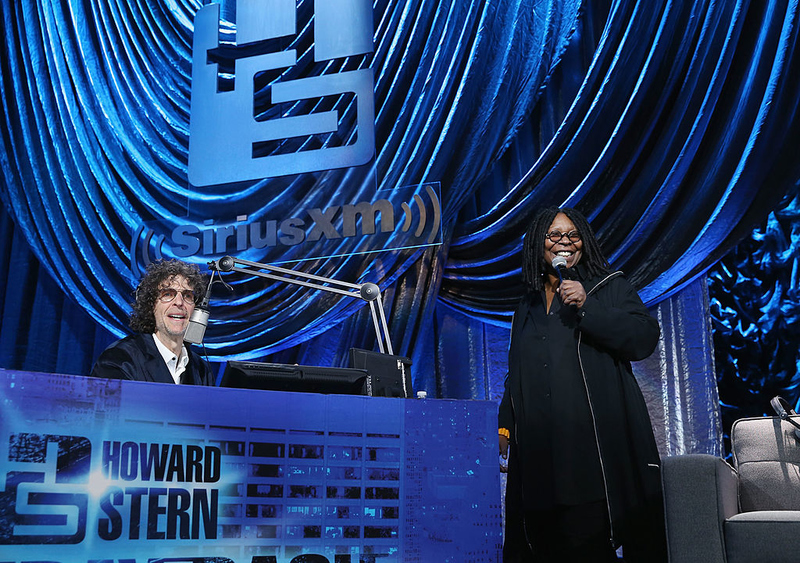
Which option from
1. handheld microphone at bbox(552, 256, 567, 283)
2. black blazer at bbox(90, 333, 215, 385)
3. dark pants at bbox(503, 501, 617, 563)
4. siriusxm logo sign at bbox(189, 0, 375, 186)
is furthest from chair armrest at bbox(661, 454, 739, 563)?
siriusxm logo sign at bbox(189, 0, 375, 186)

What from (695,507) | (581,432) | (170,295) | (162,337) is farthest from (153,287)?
(695,507)

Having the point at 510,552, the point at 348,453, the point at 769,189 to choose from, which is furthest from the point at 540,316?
the point at 769,189

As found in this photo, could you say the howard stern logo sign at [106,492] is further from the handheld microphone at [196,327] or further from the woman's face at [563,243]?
the woman's face at [563,243]

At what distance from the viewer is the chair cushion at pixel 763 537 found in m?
1.85

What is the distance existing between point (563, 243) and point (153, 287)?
53.5 inches

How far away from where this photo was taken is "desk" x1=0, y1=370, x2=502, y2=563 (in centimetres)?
143

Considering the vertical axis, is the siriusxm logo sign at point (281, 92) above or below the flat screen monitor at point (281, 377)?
above

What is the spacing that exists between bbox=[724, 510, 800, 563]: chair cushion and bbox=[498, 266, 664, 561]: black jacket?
206 mm

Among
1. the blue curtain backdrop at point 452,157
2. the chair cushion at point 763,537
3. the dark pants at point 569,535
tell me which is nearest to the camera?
the chair cushion at point 763,537

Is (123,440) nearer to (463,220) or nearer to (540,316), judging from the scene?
(540,316)

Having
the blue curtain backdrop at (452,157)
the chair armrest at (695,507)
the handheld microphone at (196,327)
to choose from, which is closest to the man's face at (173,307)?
the handheld microphone at (196,327)

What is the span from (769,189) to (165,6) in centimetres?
316

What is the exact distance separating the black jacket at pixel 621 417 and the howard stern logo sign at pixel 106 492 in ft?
3.08

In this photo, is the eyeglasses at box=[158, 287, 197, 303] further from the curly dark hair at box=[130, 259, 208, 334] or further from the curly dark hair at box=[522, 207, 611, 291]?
the curly dark hair at box=[522, 207, 611, 291]
